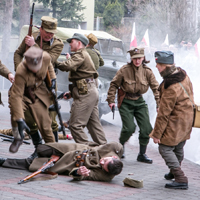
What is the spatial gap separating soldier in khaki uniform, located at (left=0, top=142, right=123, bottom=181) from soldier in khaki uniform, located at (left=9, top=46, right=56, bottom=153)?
254 mm

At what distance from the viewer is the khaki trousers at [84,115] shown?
6906 millimetres

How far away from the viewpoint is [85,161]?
232 inches

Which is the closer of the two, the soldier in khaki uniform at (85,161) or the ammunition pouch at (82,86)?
the soldier in khaki uniform at (85,161)

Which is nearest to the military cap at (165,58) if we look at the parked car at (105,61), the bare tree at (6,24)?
the parked car at (105,61)

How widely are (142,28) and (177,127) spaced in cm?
3279

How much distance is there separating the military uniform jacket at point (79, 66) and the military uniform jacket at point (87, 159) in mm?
1219

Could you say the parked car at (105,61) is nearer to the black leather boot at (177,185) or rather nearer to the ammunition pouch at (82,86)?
the ammunition pouch at (82,86)

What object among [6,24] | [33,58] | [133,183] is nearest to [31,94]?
[33,58]

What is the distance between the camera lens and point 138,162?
7492 millimetres

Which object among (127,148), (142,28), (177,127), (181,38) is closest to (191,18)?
(181,38)

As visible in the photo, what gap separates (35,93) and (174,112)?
177 centimetres

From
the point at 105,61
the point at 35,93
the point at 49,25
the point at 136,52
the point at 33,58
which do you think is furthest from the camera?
the point at 105,61

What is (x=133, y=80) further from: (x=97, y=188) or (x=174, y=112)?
(x=97, y=188)

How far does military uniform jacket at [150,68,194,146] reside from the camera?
577cm
